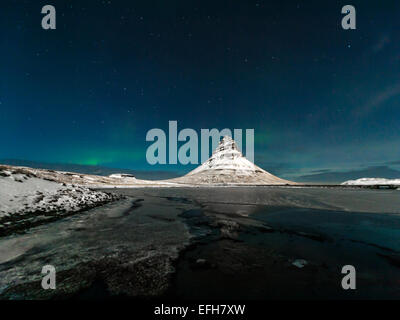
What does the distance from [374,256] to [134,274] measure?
364 inches

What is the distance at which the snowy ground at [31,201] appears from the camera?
39.6 feet

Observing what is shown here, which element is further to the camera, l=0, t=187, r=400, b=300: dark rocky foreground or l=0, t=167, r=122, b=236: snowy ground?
l=0, t=167, r=122, b=236: snowy ground

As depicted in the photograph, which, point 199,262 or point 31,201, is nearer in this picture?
point 199,262

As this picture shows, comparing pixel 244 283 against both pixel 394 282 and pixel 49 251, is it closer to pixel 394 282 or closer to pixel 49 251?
pixel 394 282

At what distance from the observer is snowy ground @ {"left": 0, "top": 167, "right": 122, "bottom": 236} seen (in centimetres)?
1206

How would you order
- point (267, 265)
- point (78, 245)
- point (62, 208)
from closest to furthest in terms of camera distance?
point (267, 265) < point (78, 245) < point (62, 208)

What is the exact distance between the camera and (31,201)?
49.1 ft

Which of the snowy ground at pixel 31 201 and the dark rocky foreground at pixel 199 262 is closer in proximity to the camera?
the dark rocky foreground at pixel 199 262

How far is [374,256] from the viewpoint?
7.27 m

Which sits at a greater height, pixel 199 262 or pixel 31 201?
pixel 31 201
